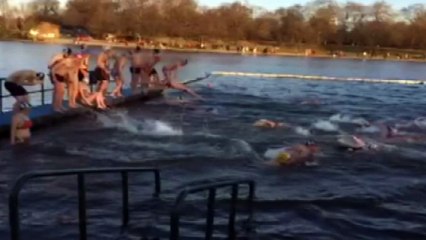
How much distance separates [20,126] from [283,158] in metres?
5.44

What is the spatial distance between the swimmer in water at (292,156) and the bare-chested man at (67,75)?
6.06m

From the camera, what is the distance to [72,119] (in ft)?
63.2

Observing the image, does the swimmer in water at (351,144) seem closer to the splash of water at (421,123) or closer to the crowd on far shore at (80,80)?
the splash of water at (421,123)

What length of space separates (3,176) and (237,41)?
130 meters

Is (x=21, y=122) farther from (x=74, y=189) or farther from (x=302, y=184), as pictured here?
(x=302, y=184)

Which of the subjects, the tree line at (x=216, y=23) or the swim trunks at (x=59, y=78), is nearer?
the swim trunks at (x=59, y=78)

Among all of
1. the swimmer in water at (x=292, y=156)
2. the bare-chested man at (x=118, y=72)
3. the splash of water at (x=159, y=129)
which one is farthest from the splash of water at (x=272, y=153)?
the bare-chested man at (x=118, y=72)

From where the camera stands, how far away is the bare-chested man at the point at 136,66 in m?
25.8

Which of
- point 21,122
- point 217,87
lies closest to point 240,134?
point 21,122

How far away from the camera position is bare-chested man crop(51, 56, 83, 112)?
18.2 meters

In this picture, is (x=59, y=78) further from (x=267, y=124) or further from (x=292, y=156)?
(x=292, y=156)

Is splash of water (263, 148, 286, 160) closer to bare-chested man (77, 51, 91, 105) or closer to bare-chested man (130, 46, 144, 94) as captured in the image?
bare-chested man (77, 51, 91, 105)

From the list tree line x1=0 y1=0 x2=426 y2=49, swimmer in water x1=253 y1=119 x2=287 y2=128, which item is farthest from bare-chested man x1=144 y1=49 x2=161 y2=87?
tree line x1=0 y1=0 x2=426 y2=49

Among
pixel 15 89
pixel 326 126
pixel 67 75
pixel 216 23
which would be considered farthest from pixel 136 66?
pixel 216 23
